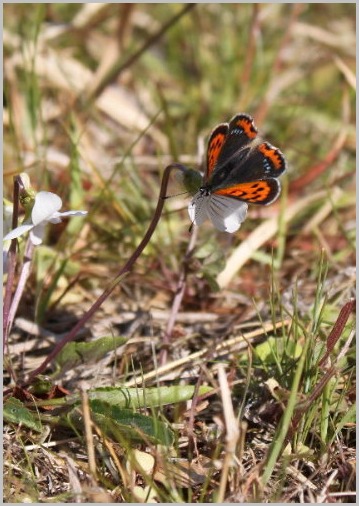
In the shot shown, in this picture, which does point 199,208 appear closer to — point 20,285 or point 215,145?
point 215,145

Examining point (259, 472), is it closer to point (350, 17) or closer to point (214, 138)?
point (214, 138)

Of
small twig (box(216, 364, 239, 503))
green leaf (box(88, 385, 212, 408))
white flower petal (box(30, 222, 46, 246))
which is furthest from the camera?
green leaf (box(88, 385, 212, 408))

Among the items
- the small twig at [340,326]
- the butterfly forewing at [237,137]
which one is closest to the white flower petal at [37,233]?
the butterfly forewing at [237,137]

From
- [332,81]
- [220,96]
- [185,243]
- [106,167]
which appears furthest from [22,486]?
[332,81]

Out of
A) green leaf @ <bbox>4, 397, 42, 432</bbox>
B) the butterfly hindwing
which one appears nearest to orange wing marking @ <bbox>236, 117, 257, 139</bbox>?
the butterfly hindwing

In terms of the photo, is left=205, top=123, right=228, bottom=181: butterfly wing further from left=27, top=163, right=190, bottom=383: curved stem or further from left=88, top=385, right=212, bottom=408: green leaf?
left=88, top=385, right=212, bottom=408: green leaf
